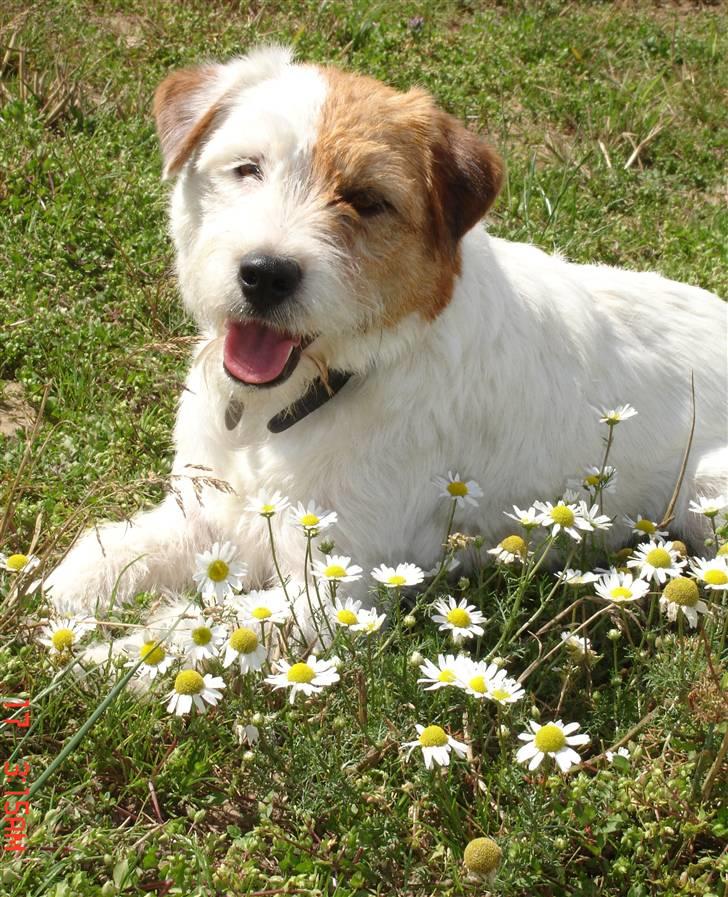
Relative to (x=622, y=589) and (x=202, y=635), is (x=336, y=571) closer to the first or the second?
(x=202, y=635)

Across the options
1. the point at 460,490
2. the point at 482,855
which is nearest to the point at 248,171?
the point at 460,490

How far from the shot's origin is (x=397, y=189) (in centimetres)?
370

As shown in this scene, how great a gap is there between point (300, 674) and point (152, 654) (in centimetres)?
43

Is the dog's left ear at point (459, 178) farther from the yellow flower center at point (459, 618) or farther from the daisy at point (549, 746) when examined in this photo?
the daisy at point (549, 746)

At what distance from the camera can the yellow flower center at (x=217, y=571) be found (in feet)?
10.2

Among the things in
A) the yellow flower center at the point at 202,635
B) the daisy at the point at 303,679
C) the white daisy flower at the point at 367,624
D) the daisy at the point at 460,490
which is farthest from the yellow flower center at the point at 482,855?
the daisy at the point at 460,490

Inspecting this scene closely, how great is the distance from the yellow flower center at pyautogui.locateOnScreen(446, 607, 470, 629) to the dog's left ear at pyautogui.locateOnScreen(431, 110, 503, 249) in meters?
1.37

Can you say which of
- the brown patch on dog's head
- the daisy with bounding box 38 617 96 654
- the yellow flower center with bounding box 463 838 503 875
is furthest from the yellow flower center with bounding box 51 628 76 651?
the brown patch on dog's head

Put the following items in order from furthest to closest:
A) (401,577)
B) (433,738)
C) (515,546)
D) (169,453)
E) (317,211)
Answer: (169,453), (317,211), (515,546), (401,577), (433,738)

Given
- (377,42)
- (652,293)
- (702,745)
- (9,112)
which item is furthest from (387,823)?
(377,42)

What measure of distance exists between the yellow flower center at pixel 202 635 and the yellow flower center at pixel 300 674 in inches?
10.3

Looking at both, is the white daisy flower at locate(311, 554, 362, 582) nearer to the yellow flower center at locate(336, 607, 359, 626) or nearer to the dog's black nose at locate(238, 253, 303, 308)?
the yellow flower center at locate(336, 607, 359, 626)

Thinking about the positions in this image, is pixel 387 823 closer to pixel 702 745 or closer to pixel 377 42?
pixel 702 745

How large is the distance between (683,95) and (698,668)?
6203 millimetres
